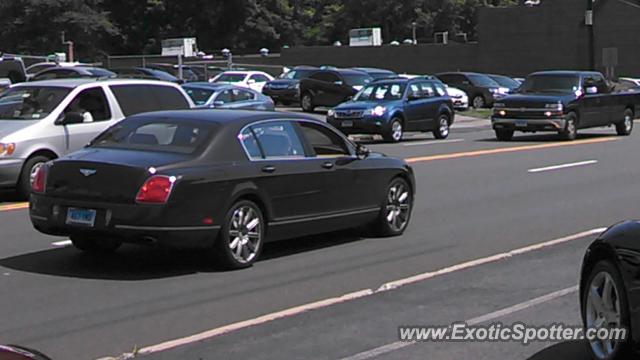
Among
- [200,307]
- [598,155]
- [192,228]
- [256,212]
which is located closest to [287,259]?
[256,212]

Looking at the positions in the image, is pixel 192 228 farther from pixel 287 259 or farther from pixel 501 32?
pixel 501 32

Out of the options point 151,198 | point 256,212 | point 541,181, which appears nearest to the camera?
point 151,198

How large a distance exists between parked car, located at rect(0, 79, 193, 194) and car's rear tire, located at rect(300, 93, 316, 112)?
21.8 meters

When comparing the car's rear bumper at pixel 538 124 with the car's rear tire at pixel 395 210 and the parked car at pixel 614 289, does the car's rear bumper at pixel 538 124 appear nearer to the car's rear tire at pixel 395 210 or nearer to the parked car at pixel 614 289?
the car's rear tire at pixel 395 210

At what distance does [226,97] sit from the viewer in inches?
968

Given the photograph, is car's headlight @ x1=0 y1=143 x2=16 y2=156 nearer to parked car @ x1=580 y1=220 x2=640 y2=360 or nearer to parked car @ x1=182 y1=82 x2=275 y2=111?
parked car @ x1=580 y1=220 x2=640 y2=360

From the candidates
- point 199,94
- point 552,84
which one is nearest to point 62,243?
point 199,94

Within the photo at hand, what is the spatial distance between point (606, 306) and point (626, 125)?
23.8 meters

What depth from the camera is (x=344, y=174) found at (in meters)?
10.4

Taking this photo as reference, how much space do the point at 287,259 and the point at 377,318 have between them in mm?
2621

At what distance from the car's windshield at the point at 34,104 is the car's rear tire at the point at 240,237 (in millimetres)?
6021

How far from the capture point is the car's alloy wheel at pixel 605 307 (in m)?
5.62

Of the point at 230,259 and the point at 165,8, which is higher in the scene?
the point at 165,8

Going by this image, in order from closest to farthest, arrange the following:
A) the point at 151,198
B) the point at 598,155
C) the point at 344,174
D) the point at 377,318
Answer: the point at 377,318 < the point at 151,198 < the point at 344,174 < the point at 598,155
